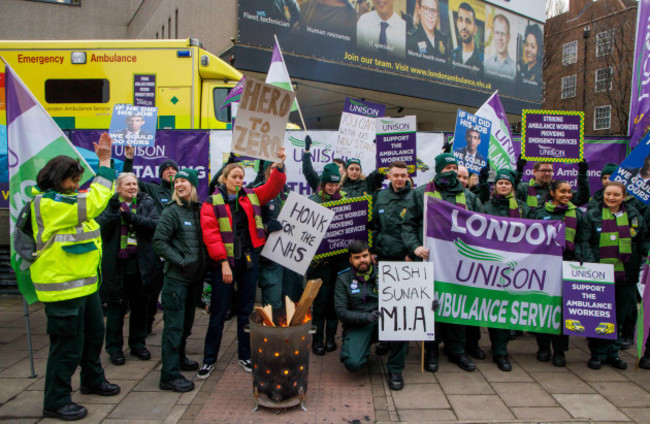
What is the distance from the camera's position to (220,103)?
9.41 meters

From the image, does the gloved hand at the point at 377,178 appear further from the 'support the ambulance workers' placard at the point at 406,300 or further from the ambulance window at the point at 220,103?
the ambulance window at the point at 220,103

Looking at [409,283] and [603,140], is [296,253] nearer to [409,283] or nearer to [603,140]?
[409,283]

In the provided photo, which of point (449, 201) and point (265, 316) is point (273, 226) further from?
point (449, 201)

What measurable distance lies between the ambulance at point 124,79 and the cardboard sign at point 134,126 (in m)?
1.98

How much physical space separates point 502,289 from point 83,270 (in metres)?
3.98

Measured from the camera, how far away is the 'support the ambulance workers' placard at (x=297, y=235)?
5273 millimetres

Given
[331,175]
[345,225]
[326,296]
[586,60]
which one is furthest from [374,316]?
[586,60]

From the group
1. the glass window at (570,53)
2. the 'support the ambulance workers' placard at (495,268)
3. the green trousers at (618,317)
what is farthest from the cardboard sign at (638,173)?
the glass window at (570,53)

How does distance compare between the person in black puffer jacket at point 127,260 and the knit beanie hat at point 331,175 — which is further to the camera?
the knit beanie hat at point 331,175

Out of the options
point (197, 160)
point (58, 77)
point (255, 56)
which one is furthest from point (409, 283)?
point (255, 56)

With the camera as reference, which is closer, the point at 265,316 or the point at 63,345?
the point at 63,345

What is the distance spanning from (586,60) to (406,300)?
112ft

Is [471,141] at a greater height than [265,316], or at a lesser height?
greater

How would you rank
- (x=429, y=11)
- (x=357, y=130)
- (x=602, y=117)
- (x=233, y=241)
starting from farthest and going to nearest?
(x=602, y=117)
(x=429, y=11)
(x=357, y=130)
(x=233, y=241)
